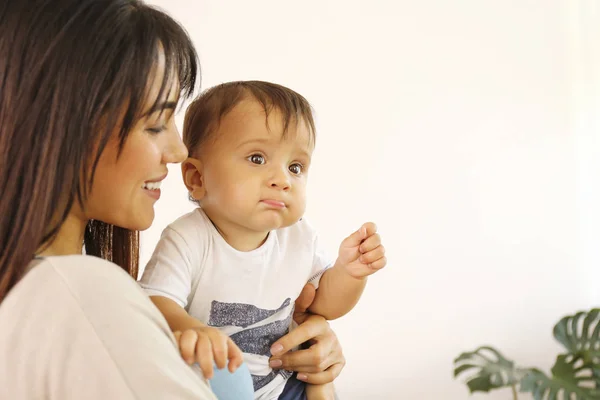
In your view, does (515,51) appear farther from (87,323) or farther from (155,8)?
(87,323)

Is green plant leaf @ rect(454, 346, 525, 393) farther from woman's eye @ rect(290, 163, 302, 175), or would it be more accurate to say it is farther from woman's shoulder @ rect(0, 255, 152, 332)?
woman's shoulder @ rect(0, 255, 152, 332)

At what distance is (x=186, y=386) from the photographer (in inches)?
28.2

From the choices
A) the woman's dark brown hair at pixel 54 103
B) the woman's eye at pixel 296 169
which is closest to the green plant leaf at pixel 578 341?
the woman's eye at pixel 296 169

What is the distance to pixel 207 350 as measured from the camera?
0.82m

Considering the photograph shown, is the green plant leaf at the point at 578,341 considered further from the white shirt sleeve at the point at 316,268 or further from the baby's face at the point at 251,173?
the baby's face at the point at 251,173

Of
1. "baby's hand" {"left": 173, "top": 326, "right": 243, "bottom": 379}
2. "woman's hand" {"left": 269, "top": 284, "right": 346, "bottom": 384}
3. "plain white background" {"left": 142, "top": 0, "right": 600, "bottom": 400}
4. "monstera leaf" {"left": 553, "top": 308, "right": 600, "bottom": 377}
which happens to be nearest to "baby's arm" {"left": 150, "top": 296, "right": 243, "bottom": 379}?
"baby's hand" {"left": 173, "top": 326, "right": 243, "bottom": 379}

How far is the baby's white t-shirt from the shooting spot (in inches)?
42.8

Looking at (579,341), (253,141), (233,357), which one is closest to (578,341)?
(579,341)

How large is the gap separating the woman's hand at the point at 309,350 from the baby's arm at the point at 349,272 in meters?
0.02

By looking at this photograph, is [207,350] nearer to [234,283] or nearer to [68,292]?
[68,292]

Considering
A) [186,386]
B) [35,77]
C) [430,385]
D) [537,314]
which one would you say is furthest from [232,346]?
[537,314]

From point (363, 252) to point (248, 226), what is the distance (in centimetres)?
22

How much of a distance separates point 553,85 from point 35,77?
9.99 feet

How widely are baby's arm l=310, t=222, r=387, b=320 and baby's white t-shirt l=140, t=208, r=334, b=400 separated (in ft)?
0.22
